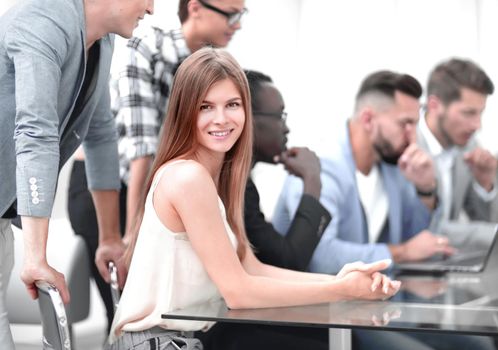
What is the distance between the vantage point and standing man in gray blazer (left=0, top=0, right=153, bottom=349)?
1704mm

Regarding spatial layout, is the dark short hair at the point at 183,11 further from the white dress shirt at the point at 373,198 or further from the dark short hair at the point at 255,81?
the white dress shirt at the point at 373,198

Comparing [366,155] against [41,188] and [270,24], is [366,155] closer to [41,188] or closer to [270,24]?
[270,24]

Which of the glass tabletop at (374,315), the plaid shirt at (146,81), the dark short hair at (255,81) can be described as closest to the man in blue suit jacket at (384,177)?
the dark short hair at (255,81)

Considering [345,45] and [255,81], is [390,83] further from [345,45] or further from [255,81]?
[255,81]

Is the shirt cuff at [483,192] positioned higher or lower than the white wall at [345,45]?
lower

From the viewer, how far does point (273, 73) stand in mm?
2691

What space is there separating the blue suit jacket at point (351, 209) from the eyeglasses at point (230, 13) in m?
0.48

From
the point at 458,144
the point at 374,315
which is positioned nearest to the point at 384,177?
the point at 458,144

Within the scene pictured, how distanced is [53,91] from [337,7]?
124cm

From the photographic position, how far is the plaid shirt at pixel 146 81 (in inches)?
98.0

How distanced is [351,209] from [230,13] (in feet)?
2.31

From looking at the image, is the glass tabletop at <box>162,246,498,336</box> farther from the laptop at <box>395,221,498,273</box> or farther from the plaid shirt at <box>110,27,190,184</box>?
the plaid shirt at <box>110,27,190,184</box>

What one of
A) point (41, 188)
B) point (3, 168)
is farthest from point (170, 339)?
point (3, 168)

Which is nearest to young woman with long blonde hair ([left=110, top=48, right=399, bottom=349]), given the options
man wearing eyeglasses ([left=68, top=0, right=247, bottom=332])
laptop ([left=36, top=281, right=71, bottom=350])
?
laptop ([left=36, top=281, right=71, bottom=350])
